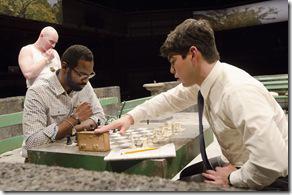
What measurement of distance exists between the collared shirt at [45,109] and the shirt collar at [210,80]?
119 cm

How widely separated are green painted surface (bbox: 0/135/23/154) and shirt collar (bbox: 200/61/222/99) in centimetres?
274

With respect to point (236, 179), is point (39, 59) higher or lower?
higher

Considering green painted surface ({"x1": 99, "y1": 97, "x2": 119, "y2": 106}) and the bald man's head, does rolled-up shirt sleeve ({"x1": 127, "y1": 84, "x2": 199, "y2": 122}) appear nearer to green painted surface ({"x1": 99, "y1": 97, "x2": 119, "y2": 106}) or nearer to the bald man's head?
the bald man's head

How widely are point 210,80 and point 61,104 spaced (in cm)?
148

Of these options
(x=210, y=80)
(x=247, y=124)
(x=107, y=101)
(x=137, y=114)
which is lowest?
(x=107, y=101)

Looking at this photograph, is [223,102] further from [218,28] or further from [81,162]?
[218,28]

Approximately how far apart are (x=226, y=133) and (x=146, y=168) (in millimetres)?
459

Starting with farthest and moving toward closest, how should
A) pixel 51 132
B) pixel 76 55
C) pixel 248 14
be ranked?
pixel 248 14 → pixel 76 55 → pixel 51 132

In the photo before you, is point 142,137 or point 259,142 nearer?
point 259,142

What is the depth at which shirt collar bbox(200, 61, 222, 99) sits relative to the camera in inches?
75.1

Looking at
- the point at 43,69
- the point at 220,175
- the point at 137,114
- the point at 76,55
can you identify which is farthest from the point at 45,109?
the point at 220,175

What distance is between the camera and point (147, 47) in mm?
14820

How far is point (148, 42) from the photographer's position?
1474cm

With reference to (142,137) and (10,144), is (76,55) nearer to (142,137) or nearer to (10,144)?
(142,137)
